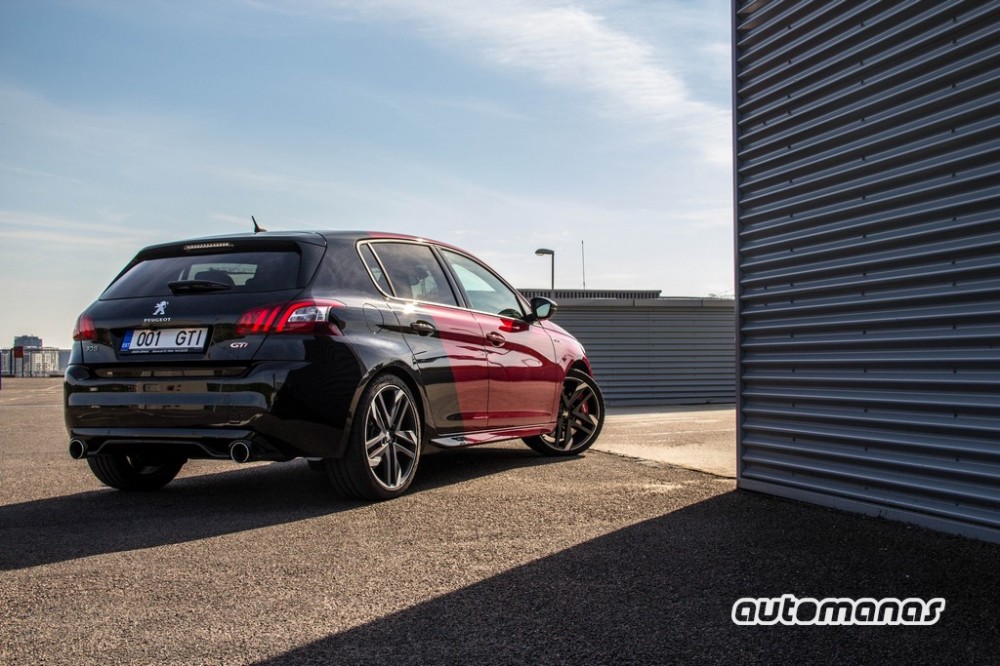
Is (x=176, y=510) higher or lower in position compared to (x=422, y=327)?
lower

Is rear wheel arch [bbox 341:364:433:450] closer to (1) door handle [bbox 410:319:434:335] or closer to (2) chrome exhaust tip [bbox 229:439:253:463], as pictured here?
(1) door handle [bbox 410:319:434:335]

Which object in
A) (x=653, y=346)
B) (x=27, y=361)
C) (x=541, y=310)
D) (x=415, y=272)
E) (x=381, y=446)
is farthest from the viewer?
(x=27, y=361)

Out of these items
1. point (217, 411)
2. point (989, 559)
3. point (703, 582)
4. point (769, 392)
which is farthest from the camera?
point (769, 392)

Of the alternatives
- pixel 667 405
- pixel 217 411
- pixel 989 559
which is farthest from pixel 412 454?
pixel 667 405

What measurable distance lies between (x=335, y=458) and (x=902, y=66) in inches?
144

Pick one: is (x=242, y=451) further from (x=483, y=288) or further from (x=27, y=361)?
(x=27, y=361)

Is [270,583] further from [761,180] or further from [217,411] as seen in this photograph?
[761,180]

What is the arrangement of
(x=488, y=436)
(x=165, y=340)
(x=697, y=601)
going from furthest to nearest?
(x=488, y=436) → (x=165, y=340) → (x=697, y=601)

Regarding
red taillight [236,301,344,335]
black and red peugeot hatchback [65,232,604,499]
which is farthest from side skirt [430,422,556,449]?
red taillight [236,301,344,335]

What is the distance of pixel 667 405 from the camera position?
19.1m

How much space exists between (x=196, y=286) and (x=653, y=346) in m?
14.9

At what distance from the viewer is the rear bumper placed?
526cm

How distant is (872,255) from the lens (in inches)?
206

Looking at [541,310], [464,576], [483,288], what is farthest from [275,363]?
[541,310]
